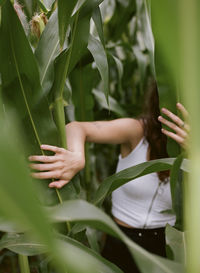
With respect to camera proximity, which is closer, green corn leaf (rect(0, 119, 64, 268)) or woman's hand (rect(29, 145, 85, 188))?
green corn leaf (rect(0, 119, 64, 268))

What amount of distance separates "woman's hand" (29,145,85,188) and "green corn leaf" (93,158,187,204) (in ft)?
0.16

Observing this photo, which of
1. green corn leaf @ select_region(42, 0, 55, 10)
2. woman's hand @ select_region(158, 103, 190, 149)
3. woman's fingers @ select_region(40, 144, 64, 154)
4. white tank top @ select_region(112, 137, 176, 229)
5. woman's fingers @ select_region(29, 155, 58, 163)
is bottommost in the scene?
white tank top @ select_region(112, 137, 176, 229)

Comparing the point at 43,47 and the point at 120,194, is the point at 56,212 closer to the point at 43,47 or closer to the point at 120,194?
the point at 43,47

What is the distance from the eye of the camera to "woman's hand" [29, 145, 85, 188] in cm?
46

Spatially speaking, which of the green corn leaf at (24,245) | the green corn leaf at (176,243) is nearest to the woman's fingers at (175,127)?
the green corn leaf at (176,243)

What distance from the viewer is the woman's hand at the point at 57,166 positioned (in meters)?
0.46

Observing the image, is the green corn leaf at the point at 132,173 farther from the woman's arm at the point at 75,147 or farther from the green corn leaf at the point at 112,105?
the green corn leaf at the point at 112,105

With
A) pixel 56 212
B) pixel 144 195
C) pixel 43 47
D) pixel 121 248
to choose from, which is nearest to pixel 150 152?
pixel 144 195

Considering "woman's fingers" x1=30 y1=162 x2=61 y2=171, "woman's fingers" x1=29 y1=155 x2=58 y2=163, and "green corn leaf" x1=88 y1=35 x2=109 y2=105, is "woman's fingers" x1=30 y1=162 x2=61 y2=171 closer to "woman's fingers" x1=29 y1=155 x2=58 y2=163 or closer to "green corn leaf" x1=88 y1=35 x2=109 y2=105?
"woman's fingers" x1=29 y1=155 x2=58 y2=163

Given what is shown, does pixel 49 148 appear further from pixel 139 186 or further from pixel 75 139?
pixel 139 186

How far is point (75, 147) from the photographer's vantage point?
1.73 feet

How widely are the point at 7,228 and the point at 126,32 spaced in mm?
1035

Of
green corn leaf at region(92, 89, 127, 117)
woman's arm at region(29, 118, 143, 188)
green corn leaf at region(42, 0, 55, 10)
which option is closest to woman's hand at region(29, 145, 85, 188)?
woman's arm at region(29, 118, 143, 188)

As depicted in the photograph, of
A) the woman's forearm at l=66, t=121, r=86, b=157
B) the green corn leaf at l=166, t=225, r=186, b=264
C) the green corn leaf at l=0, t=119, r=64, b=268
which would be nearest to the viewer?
the green corn leaf at l=0, t=119, r=64, b=268
